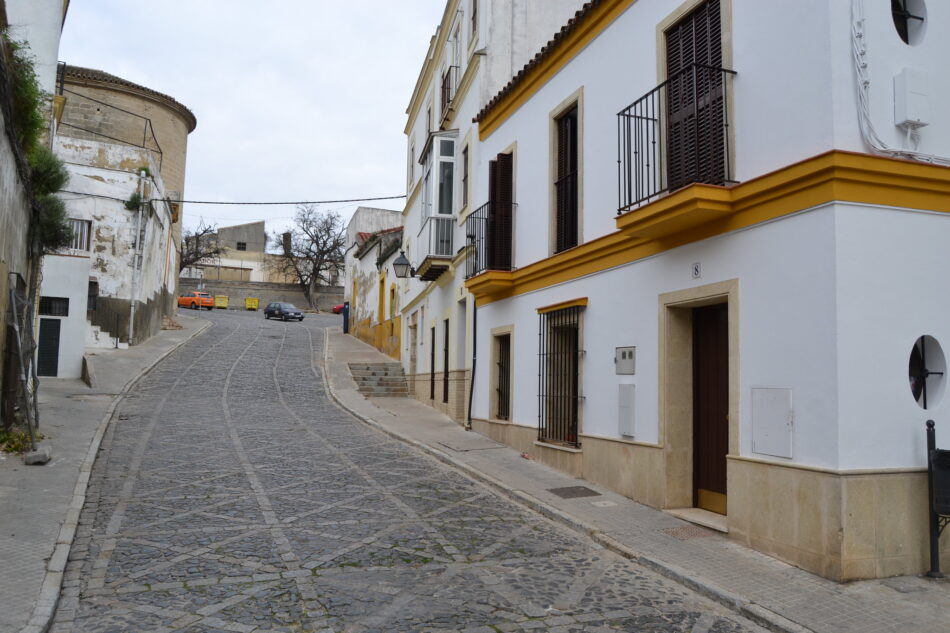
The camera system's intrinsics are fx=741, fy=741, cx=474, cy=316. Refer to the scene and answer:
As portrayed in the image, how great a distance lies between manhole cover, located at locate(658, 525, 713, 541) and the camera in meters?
6.85

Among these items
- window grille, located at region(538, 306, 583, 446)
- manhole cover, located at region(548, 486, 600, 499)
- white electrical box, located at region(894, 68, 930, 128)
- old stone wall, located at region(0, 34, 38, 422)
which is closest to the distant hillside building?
old stone wall, located at region(0, 34, 38, 422)

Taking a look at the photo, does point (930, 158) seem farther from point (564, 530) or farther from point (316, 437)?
point (316, 437)

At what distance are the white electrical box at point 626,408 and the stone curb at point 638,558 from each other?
50.9 inches

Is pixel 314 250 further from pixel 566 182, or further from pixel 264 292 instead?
pixel 566 182

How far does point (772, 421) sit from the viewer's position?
6234 millimetres

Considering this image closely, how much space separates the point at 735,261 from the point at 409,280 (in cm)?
1621

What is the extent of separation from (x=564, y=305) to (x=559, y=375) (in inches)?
40.8

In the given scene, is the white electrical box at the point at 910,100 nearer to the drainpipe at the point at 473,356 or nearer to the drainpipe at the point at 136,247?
the drainpipe at the point at 473,356

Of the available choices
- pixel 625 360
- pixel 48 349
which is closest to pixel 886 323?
pixel 625 360

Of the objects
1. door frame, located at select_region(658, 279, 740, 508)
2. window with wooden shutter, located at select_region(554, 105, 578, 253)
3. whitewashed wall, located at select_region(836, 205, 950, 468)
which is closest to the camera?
whitewashed wall, located at select_region(836, 205, 950, 468)

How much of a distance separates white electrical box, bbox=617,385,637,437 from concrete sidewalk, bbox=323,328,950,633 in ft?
2.57

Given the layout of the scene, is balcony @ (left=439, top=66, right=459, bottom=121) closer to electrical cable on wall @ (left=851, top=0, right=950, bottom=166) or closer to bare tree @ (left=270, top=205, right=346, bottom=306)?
electrical cable on wall @ (left=851, top=0, right=950, bottom=166)

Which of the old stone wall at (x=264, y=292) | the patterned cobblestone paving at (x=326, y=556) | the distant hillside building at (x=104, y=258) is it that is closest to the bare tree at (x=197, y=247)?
the old stone wall at (x=264, y=292)

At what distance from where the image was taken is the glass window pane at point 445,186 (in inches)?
648
